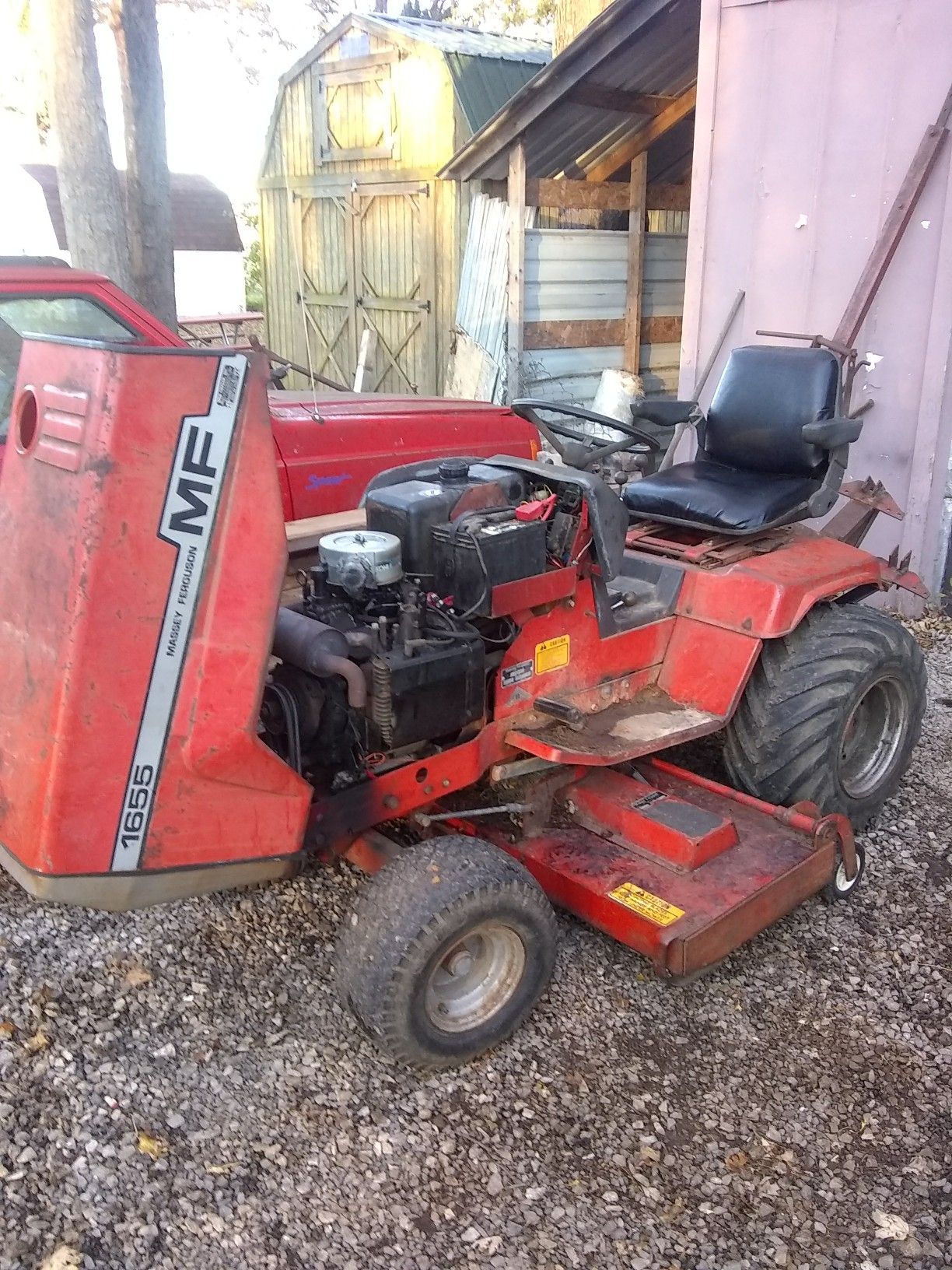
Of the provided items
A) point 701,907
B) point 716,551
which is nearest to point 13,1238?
point 701,907

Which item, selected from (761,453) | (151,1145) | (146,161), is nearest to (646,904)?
(151,1145)

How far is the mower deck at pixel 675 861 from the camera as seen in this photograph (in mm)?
2654

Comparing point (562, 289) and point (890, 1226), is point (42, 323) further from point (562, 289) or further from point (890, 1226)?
point (562, 289)

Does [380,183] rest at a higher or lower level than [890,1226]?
higher

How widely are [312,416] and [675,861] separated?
2566 mm

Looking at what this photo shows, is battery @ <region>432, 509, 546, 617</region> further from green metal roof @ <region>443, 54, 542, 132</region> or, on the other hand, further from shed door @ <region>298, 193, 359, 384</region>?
shed door @ <region>298, 193, 359, 384</region>

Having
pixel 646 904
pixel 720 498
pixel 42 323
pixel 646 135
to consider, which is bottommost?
pixel 646 904

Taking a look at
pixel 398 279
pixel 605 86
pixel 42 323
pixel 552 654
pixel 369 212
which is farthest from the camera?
pixel 369 212

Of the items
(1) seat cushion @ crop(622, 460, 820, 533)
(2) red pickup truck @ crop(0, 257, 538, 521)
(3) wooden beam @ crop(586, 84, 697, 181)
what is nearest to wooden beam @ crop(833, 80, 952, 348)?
(2) red pickup truck @ crop(0, 257, 538, 521)

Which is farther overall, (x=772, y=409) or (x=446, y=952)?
(x=772, y=409)

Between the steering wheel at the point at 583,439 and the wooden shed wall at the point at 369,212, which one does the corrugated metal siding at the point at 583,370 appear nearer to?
the wooden shed wall at the point at 369,212

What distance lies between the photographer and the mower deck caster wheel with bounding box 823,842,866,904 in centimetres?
312

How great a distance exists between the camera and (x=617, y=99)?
8.09 m

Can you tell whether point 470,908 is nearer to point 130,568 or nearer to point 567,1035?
point 567,1035
